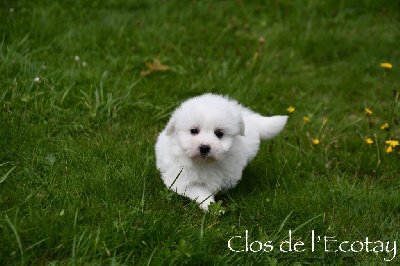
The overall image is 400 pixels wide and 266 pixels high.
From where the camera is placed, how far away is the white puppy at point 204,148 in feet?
9.38

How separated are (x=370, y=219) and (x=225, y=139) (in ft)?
3.74

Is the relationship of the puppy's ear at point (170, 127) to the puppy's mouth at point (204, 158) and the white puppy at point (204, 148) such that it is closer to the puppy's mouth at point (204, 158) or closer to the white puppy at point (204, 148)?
the white puppy at point (204, 148)

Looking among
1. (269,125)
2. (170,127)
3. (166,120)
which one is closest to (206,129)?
(170,127)

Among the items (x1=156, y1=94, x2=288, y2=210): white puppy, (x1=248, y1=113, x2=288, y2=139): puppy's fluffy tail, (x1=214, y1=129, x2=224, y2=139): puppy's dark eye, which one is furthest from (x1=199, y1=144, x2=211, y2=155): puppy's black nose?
(x1=248, y1=113, x2=288, y2=139): puppy's fluffy tail

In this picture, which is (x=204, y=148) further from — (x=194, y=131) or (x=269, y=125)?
(x=269, y=125)

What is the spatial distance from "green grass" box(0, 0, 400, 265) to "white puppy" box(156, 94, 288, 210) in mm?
143

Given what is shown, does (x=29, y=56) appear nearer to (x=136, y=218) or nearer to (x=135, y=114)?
(x=135, y=114)

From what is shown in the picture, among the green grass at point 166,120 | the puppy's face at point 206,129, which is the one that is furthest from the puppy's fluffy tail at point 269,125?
the puppy's face at point 206,129

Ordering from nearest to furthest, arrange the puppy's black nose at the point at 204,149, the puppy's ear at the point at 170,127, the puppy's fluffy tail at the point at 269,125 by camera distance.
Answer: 1. the puppy's black nose at the point at 204,149
2. the puppy's ear at the point at 170,127
3. the puppy's fluffy tail at the point at 269,125

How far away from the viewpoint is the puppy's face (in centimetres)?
284

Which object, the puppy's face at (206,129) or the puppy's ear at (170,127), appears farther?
the puppy's ear at (170,127)

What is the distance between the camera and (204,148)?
2.81 meters

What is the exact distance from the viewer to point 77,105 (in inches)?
158

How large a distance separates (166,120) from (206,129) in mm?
1399
